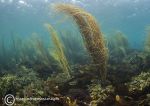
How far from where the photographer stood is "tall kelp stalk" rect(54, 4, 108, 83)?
Result: 7.88 meters

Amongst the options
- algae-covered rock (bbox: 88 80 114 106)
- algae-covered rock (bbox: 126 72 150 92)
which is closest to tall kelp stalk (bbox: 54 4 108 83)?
algae-covered rock (bbox: 88 80 114 106)

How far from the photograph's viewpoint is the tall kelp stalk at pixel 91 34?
25.8 ft

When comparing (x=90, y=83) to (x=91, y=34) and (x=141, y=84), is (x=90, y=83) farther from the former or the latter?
(x=141, y=84)

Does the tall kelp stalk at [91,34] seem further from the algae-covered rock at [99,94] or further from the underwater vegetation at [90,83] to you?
the algae-covered rock at [99,94]

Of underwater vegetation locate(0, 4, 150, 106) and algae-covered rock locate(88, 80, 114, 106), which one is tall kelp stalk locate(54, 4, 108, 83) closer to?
underwater vegetation locate(0, 4, 150, 106)

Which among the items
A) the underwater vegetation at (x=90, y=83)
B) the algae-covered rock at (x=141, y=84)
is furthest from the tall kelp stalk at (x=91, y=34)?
the algae-covered rock at (x=141, y=84)

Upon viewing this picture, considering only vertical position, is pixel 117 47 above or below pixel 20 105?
below

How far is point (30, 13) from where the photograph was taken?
3444 centimetres

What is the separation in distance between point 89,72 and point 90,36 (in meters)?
1.67

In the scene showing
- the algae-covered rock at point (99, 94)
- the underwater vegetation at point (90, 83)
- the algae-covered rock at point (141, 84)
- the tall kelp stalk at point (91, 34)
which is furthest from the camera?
the tall kelp stalk at point (91, 34)

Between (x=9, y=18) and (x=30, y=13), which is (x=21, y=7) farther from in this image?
(x=9, y=18)

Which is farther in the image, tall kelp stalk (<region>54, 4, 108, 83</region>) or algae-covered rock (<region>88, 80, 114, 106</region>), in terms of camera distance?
tall kelp stalk (<region>54, 4, 108, 83</region>)

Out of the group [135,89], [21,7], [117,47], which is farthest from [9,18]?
[135,89]

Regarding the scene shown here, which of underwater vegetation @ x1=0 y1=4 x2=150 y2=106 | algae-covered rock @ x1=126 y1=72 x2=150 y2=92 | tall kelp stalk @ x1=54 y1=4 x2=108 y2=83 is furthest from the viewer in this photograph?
tall kelp stalk @ x1=54 y1=4 x2=108 y2=83
